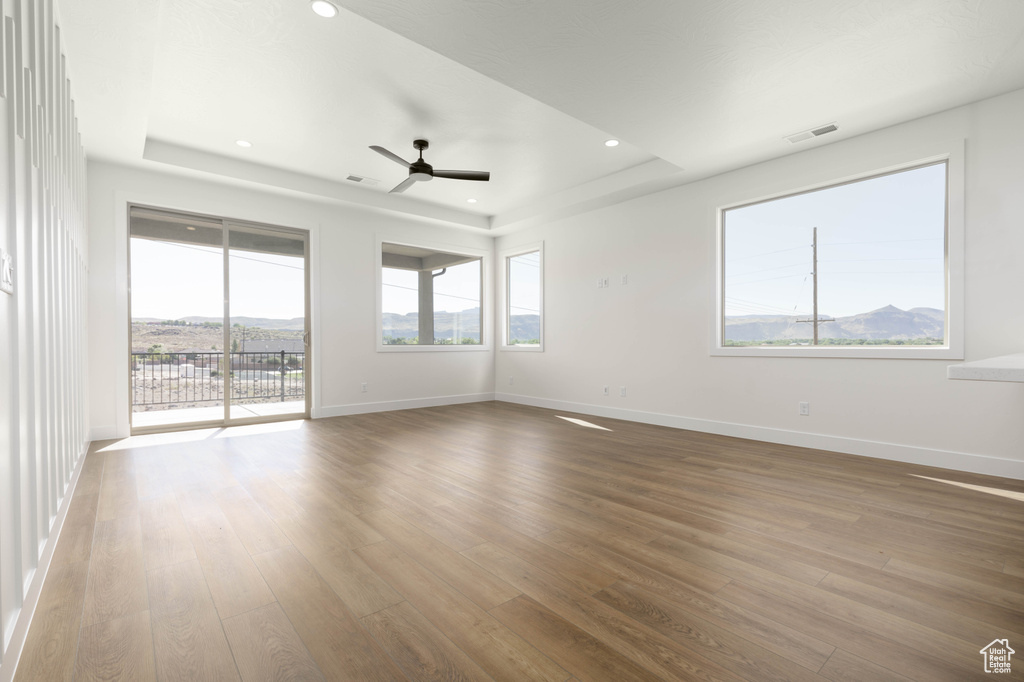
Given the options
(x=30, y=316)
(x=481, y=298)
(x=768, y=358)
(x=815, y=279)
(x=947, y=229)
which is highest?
(x=947, y=229)

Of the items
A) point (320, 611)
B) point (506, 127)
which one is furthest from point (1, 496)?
point (506, 127)

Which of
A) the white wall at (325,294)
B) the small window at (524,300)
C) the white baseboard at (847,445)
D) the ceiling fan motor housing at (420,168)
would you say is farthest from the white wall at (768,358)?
the ceiling fan motor housing at (420,168)

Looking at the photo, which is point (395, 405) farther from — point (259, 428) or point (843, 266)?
point (843, 266)

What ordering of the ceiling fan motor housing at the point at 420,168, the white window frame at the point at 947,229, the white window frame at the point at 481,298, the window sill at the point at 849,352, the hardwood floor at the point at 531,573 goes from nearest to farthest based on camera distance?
the hardwood floor at the point at 531,573, the white window frame at the point at 947,229, the window sill at the point at 849,352, the ceiling fan motor housing at the point at 420,168, the white window frame at the point at 481,298

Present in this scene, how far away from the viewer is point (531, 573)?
187cm

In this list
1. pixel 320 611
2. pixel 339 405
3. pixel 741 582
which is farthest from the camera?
pixel 339 405

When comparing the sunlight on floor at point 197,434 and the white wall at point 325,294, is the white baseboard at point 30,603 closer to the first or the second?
the sunlight on floor at point 197,434

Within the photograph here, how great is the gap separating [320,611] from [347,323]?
470cm

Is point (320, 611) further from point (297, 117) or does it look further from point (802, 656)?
point (297, 117)

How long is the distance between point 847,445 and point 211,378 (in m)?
6.60

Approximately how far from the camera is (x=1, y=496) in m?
1.19

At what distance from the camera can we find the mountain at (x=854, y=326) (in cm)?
363

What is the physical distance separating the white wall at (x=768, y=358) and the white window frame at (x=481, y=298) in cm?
57

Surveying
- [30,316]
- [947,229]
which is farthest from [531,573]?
[947,229]
